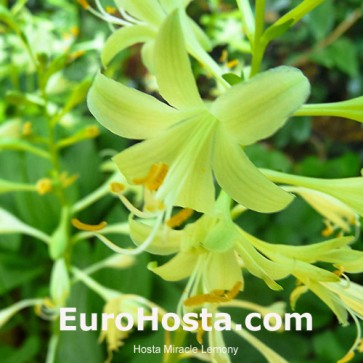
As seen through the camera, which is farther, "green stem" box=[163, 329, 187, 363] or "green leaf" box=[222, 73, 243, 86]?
"green stem" box=[163, 329, 187, 363]

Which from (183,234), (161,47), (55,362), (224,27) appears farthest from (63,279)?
(224,27)

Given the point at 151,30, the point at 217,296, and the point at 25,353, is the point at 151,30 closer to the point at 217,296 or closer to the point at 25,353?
the point at 217,296

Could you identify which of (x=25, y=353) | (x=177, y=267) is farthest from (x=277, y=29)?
(x=25, y=353)

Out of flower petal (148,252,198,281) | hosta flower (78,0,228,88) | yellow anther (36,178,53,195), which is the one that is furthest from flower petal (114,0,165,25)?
yellow anther (36,178,53,195)

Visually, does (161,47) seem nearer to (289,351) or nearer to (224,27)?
(289,351)

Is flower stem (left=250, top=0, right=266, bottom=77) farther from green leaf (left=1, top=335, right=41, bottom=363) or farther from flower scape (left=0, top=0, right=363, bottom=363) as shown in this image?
green leaf (left=1, top=335, right=41, bottom=363)

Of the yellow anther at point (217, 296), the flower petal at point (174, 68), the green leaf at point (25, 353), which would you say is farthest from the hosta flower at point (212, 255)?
the green leaf at point (25, 353)

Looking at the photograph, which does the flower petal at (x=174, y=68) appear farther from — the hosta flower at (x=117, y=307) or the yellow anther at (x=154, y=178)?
the hosta flower at (x=117, y=307)
